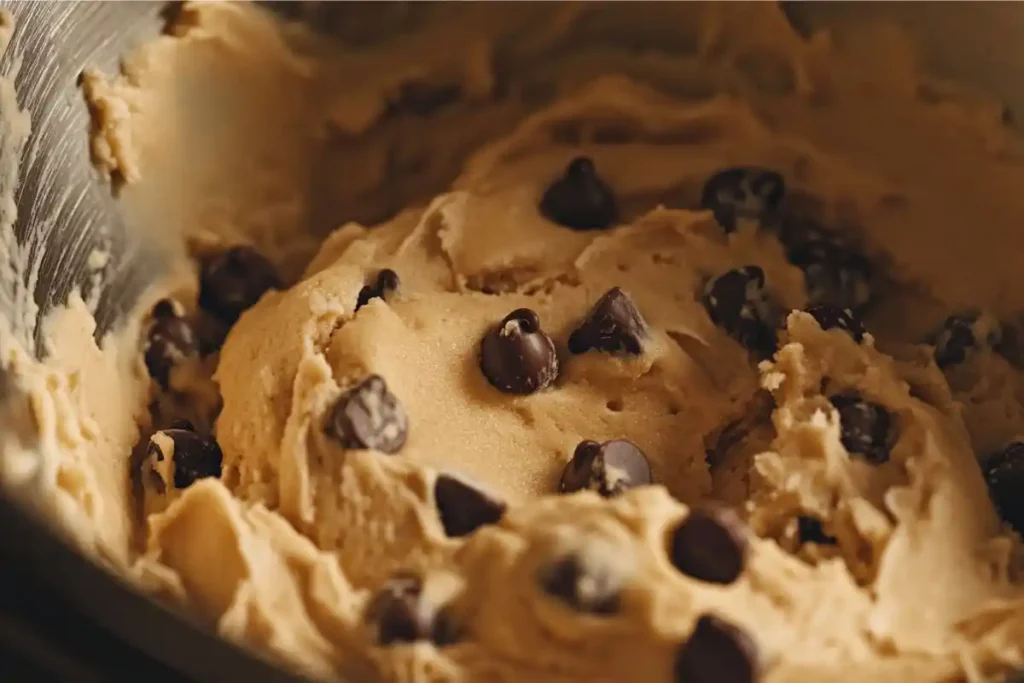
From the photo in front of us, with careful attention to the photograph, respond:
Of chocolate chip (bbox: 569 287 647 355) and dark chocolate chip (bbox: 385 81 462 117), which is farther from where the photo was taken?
dark chocolate chip (bbox: 385 81 462 117)

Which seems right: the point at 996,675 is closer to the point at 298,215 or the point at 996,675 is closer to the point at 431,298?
the point at 431,298

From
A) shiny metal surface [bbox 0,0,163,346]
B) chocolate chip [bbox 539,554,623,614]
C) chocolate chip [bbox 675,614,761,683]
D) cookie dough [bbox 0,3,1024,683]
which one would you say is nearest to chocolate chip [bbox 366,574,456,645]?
cookie dough [bbox 0,3,1024,683]

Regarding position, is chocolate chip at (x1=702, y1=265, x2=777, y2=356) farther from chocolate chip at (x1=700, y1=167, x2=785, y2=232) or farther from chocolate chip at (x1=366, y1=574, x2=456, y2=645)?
chocolate chip at (x1=366, y1=574, x2=456, y2=645)

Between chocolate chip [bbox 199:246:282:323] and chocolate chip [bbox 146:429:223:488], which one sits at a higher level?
chocolate chip [bbox 199:246:282:323]

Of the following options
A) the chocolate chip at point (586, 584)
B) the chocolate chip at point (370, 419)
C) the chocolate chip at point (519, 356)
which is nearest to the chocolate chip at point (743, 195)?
the chocolate chip at point (519, 356)

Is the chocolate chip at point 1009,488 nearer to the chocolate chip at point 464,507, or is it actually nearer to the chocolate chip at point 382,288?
the chocolate chip at point 464,507

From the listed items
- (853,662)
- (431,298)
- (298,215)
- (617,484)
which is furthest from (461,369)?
(853,662)
